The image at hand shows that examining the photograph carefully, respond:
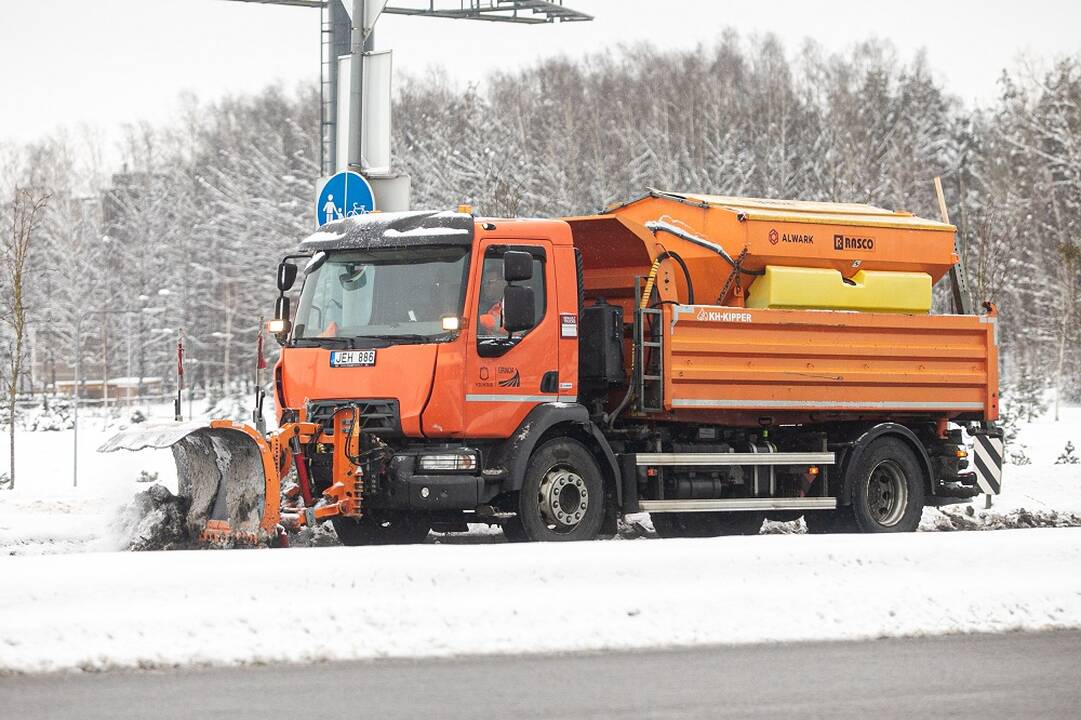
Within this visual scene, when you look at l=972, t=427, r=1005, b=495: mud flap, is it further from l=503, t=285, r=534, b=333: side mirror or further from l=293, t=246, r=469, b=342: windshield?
l=293, t=246, r=469, b=342: windshield

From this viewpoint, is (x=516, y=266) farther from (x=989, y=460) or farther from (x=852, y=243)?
(x=989, y=460)

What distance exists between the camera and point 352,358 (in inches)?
552

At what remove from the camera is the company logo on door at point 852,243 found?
53.8 ft

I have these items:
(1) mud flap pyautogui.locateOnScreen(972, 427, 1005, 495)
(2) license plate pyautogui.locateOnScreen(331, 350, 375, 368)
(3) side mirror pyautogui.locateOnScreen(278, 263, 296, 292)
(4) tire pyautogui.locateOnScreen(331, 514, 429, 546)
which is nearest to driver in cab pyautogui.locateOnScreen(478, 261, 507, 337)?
(2) license plate pyautogui.locateOnScreen(331, 350, 375, 368)

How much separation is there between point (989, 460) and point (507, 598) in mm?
9289

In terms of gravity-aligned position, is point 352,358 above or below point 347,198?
below

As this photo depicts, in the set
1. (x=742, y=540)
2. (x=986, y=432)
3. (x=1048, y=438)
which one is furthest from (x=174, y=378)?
(x=742, y=540)

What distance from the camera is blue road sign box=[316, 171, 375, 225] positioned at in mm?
16781

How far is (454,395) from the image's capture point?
13773 mm

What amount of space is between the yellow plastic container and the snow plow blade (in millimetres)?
4856

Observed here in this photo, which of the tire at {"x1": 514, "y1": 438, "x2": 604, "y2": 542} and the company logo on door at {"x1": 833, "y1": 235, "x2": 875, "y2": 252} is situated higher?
the company logo on door at {"x1": 833, "y1": 235, "x2": 875, "y2": 252}

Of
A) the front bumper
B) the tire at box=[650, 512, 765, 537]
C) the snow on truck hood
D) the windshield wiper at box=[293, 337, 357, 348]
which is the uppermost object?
the snow on truck hood

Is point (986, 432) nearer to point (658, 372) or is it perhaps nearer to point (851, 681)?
point (658, 372)

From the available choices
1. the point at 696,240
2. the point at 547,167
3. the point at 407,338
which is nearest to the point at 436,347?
the point at 407,338
